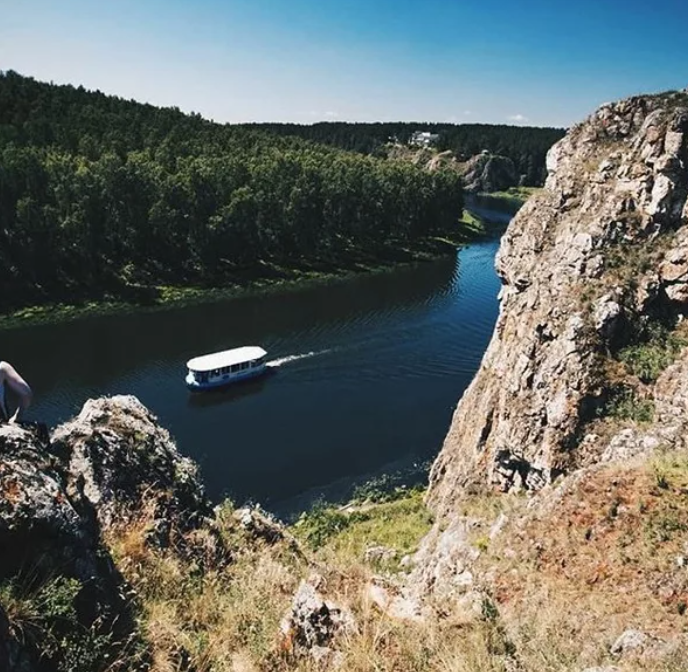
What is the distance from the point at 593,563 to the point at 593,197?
22097mm

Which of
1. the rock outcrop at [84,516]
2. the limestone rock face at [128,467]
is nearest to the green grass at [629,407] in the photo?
the limestone rock face at [128,467]

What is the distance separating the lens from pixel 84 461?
40.0 feet

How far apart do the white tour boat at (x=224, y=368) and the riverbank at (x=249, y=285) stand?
2266 cm

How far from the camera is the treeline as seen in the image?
78938 mm

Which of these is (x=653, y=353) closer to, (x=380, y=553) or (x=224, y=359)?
(x=380, y=553)

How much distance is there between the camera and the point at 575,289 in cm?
3002

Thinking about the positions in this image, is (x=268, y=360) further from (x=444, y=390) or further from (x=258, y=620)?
(x=258, y=620)

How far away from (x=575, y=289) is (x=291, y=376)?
3375cm

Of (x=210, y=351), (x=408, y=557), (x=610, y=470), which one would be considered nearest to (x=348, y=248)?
(x=210, y=351)

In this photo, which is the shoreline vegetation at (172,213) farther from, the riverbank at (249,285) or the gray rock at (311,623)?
the gray rock at (311,623)

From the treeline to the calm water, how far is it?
1321 cm

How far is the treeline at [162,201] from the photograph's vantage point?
3108 inches

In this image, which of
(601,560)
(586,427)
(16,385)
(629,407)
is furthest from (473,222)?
(16,385)

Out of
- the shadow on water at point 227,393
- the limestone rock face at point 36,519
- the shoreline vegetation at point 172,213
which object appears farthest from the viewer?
the shoreline vegetation at point 172,213
